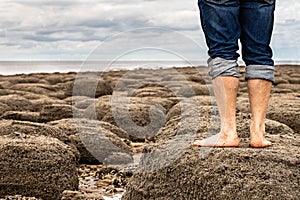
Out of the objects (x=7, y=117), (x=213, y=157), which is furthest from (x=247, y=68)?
(x=7, y=117)

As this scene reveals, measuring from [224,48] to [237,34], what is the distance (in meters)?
0.16


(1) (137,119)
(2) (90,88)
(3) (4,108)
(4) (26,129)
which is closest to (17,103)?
(3) (4,108)

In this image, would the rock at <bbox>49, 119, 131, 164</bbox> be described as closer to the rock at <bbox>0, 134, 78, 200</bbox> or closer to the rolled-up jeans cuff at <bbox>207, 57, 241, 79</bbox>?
the rock at <bbox>0, 134, 78, 200</bbox>

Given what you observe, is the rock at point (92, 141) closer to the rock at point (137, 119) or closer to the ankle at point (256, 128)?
the rock at point (137, 119)

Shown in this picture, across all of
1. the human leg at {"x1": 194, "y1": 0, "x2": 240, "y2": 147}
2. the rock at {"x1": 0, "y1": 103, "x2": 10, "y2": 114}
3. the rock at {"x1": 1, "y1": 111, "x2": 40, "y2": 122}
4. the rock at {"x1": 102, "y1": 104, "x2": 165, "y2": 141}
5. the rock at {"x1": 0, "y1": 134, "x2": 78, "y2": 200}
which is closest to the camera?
the human leg at {"x1": 194, "y1": 0, "x2": 240, "y2": 147}

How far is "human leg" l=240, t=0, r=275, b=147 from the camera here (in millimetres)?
4598

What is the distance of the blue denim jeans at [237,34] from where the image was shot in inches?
Answer: 178

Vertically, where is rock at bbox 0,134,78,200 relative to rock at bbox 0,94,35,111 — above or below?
above

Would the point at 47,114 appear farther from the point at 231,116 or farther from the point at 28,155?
the point at 231,116

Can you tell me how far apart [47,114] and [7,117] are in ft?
3.02

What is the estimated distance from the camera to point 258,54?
467 cm

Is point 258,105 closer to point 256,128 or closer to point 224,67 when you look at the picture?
point 256,128

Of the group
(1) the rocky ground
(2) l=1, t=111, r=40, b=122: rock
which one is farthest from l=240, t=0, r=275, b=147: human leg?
(2) l=1, t=111, r=40, b=122: rock

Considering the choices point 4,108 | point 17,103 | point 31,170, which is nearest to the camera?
point 31,170
